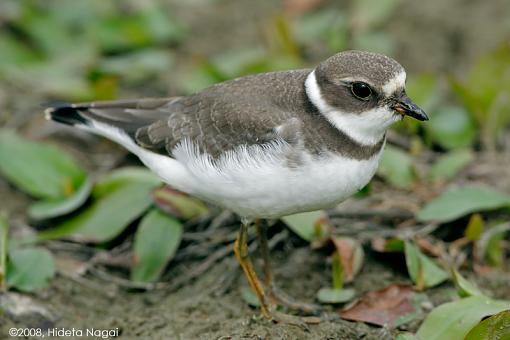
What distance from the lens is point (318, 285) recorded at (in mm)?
4969

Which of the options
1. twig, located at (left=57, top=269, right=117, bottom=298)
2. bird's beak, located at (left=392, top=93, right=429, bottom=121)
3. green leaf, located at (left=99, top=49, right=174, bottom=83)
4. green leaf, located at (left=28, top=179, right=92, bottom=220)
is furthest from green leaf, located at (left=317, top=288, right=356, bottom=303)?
green leaf, located at (left=99, top=49, right=174, bottom=83)

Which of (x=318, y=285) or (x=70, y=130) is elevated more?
(x=70, y=130)

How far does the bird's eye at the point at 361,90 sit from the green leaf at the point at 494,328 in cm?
130

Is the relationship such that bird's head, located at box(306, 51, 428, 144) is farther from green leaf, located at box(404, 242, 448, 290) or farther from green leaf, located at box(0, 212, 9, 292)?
green leaf, located at box(0, 212, 9, 292)

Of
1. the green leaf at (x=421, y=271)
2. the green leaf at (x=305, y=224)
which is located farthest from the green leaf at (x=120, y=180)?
the green leaf at (x=421, y=271)

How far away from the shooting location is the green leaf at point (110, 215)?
17.5 ft

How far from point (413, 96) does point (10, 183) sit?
Answer: 3.32 meters

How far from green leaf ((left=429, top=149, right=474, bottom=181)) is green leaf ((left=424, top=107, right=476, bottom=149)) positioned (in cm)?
39

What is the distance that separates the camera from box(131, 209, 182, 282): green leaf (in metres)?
5.13

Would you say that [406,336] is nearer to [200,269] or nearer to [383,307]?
[383,307]

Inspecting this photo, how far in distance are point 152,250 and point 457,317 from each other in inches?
80.1

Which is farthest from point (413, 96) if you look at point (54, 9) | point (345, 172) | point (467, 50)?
point (54, 9)

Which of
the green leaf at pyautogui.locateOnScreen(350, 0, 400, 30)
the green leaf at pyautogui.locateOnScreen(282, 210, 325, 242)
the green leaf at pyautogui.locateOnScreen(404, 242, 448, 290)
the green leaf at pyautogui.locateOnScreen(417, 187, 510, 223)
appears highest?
the green leaf at pyautogui.locateOnScreen(350, 0, 400, 30)

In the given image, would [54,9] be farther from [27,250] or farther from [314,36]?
[27,250]
